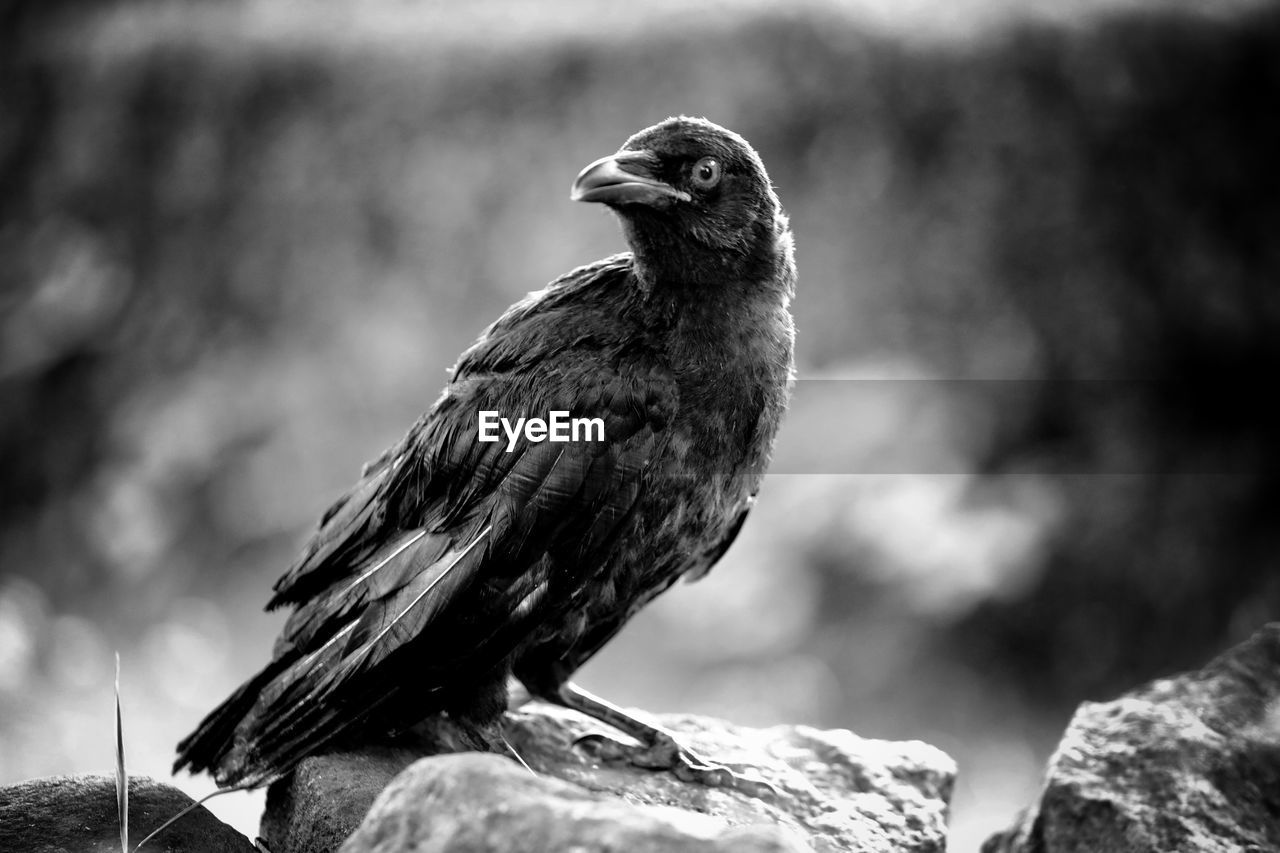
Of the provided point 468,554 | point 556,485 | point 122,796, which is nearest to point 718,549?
point 556,485

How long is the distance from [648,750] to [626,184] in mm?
1779

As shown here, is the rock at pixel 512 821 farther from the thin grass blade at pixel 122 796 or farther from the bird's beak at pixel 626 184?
the bird's beak at pixel 626 184

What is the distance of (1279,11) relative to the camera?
8242mm

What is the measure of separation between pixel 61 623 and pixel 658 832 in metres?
7.23

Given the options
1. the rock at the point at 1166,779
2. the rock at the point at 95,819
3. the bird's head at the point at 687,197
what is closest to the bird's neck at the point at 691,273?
the bird's head at the point at 687,197

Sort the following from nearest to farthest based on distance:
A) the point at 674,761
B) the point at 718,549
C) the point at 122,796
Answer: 1. the point at 122,796
2. the point at 674,761
3. the point at 718,549

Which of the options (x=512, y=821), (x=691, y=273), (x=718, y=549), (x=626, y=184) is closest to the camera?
(x=512, y=821)

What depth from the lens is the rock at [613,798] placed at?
6.86 ft

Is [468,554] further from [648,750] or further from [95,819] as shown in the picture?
[95,819]

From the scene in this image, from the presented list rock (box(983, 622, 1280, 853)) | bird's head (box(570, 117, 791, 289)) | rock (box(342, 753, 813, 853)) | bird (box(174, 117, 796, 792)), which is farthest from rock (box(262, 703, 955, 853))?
bird's head (box(570, 117, 791, 289))

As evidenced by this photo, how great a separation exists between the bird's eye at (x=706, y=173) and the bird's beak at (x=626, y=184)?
6 cm

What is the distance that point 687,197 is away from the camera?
331 cm

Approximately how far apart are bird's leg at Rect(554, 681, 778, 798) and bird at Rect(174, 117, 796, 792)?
1.06ft

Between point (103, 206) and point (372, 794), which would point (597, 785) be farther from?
point (103, 206)
